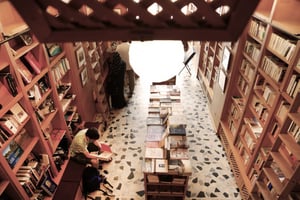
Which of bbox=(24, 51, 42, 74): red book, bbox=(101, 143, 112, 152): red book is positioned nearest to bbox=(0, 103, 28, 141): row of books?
bbox=(24, 51, 42, 74): red book

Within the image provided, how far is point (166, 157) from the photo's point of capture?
301 cm

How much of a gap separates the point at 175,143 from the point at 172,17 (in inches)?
113

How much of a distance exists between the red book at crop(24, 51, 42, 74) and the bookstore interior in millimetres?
15

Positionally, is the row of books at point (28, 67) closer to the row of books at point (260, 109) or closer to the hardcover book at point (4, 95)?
the hardcover book at point (4, 95)

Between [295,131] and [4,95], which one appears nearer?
[4,95]

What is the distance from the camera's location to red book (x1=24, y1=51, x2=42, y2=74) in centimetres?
259

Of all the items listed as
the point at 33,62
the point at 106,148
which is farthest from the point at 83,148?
the point at 33,62

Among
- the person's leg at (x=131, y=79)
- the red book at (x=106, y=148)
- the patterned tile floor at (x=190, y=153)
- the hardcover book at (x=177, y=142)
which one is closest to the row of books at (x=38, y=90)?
the red book at (x=106, y=148)

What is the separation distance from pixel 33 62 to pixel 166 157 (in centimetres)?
215

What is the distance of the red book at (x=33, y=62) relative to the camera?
2592 mm

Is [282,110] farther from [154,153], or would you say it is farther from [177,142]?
[154,153]

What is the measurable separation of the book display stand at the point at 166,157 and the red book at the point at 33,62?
71.8 inches

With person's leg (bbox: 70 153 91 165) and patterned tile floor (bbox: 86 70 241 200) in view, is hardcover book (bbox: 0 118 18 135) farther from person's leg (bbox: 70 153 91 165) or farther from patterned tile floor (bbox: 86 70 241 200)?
patterned tile floor (bbox: 86 70 241 200)

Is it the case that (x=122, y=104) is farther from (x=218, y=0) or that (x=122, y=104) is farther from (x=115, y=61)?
(x=218, y=0)
